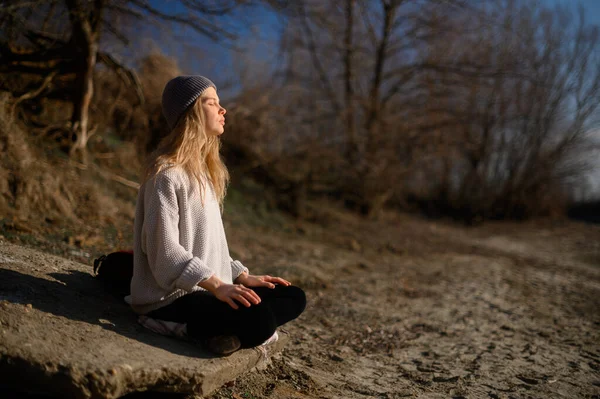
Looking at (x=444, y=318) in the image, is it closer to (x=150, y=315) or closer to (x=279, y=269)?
(x=279, y=269)

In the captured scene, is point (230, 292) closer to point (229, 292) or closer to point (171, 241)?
point (229, 292)

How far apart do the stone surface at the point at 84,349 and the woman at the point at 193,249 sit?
12 cm

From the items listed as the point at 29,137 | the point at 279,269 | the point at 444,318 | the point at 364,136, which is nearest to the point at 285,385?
the point at 444,318

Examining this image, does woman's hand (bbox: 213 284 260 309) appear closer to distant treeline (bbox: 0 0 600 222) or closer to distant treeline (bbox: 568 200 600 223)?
distant treeline (bbox: 0 0 600 222)

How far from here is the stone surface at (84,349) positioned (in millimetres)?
1872

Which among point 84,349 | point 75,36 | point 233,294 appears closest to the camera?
point 84,349

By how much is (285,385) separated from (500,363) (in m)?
1.47

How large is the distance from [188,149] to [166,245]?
47 centimetres

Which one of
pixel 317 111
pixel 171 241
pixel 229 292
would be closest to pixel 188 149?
pixel 171 241

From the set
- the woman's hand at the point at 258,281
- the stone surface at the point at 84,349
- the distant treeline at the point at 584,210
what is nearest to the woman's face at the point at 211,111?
the woman's hand at the point at 258,281

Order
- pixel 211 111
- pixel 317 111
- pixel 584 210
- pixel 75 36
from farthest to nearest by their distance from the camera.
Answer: pixel 584 210 → pixel 317 111 → pixel 75 36 → pixel 211 111

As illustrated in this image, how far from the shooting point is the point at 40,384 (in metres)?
1.87

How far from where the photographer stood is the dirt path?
2.88m

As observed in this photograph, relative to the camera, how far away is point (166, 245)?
2.20 metres
